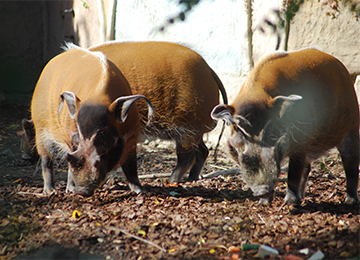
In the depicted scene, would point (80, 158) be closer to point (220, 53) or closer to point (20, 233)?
point (20, 233)

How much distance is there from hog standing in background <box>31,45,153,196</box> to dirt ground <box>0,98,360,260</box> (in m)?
0.27

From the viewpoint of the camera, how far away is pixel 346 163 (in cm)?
319

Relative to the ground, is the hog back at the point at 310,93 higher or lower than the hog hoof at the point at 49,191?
higher

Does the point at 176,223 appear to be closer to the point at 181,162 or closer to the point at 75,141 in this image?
the point at 75,141

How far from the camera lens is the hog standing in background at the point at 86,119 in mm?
2748

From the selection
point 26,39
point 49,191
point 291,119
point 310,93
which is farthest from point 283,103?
point 26,39

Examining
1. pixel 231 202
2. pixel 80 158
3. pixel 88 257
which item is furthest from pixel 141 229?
pixel 231 202

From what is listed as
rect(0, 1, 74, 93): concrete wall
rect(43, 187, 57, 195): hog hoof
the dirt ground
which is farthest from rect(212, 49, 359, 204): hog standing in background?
rect(0, 1, 74, 93): concrete wall

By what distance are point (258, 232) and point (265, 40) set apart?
10.5ft

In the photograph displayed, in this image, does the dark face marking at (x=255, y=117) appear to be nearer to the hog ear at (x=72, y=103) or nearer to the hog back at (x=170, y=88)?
the hog back at (x=170, y=88)

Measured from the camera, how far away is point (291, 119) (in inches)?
110

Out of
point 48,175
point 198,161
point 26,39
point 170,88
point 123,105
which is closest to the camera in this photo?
point 123,105

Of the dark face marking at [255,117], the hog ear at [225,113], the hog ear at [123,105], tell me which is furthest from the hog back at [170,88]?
the dark face marking at [255,117]

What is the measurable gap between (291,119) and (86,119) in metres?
1.51
